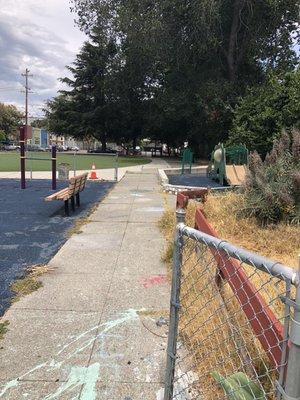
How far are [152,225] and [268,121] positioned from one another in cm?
890

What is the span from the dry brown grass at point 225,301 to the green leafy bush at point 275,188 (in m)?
0.23

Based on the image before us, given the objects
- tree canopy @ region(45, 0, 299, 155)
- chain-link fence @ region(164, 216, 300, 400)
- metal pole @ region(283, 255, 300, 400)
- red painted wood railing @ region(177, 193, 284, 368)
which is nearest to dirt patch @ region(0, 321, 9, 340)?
chain-link fence @ region(164, 216, 300, 400)

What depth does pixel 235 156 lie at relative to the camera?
15695 mm

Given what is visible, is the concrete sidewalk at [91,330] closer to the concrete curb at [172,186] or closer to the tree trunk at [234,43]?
the concrete curb at [172,186]

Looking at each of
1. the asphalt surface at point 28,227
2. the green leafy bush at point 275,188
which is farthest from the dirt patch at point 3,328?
the green leafy bush at point 275,188

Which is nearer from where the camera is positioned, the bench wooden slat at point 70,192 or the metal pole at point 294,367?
the metal pole at point 294,367

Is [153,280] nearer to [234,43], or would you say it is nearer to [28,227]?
[28,227]

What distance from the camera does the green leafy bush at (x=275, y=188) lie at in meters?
6.76

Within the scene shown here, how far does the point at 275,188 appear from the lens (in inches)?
272

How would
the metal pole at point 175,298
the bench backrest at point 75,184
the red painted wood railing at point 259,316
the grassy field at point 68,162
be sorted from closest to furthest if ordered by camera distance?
the red painted wood railing at point 259,316 → the metal pole at point 175,298 → the bench backrest at point 75,184 → the grassy field at point 68,162

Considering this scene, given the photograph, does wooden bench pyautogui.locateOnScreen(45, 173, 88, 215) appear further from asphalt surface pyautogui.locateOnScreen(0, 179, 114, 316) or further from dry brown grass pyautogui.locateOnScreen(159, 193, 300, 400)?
dry brown grass pyautogui.locateOnScreen(159, 193, 300, 400)

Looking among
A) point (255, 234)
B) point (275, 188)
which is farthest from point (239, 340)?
point (275, 188)

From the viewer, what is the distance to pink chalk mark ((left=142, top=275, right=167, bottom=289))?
4.92m

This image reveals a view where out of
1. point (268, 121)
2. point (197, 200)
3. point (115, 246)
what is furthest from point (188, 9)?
point (115, 246)
